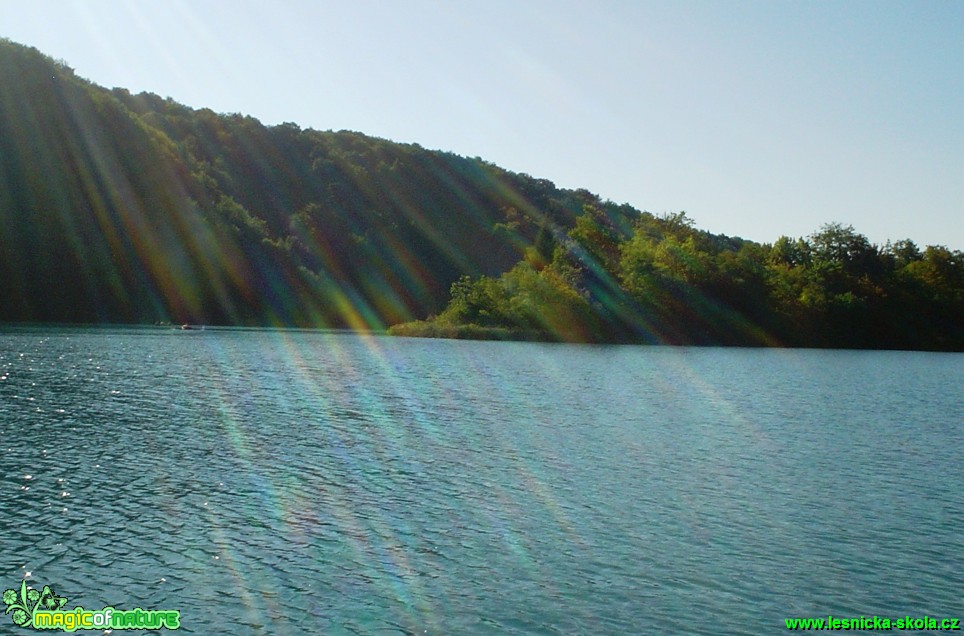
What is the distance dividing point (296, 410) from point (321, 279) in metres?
121

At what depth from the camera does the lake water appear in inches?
596

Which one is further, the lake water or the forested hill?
the forested hill

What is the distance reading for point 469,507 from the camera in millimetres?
21688

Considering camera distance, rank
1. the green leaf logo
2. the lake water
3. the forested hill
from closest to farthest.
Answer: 1. the green leaf logo
2. the lake water
3. the forested hill

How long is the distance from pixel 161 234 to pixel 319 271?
42.6m

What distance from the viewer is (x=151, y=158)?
13162cm

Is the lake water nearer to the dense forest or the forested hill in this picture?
the forested hill

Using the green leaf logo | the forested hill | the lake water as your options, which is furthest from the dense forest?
the green leaf logo

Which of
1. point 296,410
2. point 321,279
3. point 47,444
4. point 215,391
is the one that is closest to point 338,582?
point 47,444

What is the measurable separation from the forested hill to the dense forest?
10.9 inches

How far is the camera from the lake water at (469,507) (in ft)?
49.6

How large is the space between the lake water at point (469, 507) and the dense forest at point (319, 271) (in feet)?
229


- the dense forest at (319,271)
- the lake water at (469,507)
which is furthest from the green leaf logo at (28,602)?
the dense forest at (319,271)

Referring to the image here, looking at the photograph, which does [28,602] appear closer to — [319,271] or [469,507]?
[469,507]
